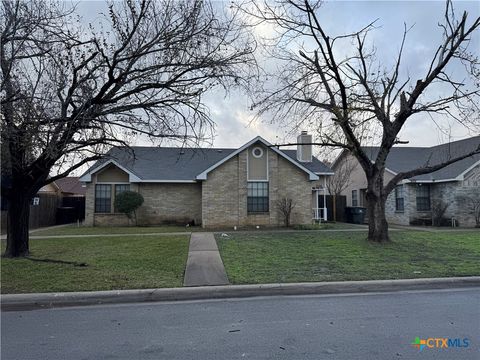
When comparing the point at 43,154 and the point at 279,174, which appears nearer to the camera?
the point at 43,154

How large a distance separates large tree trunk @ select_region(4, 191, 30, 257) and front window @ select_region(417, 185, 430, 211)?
2150cm

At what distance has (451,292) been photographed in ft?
25.1

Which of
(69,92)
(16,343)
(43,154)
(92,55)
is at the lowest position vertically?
(16,343)

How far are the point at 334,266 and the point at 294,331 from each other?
464 cm

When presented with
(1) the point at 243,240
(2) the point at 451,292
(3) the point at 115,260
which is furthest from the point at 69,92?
(2) the point at 451,292

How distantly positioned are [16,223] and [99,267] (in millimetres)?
3170

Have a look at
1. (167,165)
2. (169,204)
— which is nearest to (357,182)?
(167,165)

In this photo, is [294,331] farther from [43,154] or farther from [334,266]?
[43,154]

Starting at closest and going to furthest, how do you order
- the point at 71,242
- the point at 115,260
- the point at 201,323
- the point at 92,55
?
the point at 201,323, the point at 92,55, the point at 115,260, the point at 71,242

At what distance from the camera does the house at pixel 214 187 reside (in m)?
20.2

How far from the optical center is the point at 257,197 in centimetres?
2058

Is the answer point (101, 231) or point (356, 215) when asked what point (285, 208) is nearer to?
point (356, 215)

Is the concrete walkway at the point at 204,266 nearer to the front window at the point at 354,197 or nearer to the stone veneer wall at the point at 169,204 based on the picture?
the stone veneer wall at the point at 169,204

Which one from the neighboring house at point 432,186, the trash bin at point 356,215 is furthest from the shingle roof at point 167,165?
the neighboring house at point 432,186
